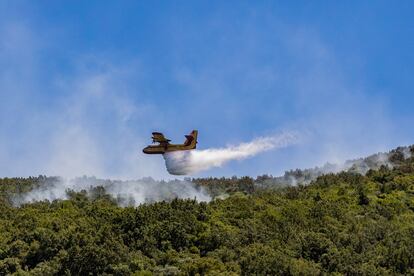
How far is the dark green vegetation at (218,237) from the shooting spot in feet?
273

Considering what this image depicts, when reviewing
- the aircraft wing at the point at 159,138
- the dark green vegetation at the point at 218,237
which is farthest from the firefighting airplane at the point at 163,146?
the dark green vegetation at the point at 218,237

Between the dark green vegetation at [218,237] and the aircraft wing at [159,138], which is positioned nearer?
the aircraft wing at [159,138]

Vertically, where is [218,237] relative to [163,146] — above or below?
below

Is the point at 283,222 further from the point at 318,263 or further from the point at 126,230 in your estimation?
the point at 126,230

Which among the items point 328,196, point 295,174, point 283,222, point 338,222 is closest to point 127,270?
point 283,222

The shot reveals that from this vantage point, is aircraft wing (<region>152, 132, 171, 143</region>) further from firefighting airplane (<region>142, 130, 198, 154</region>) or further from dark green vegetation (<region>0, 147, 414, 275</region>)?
dark green vegetation (<region>0, 147, 414, 275</region>)

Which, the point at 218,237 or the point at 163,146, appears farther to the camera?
the point at 218,237

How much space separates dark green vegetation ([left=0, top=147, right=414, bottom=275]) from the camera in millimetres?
83062

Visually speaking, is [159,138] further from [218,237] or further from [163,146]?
[218,237]

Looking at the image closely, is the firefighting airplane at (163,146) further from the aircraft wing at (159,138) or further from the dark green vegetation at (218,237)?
the dark green vegetation at (218,237)

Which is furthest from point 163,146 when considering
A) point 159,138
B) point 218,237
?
point 218,237

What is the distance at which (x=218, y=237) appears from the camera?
93.8 meters

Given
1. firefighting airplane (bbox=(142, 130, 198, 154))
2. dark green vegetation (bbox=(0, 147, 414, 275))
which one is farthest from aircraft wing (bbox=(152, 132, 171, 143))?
dark green vegetation (bbox=(0, 147, 414, 275))

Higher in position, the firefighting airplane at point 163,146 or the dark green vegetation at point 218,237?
the firefighting airplane at point 163,146
